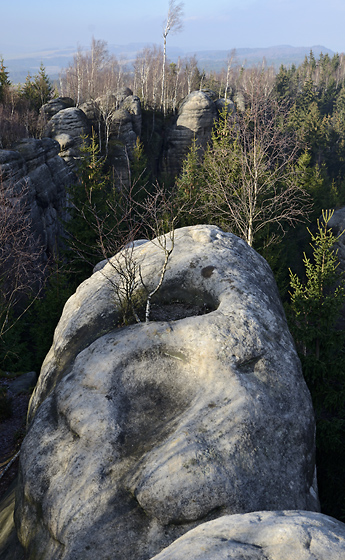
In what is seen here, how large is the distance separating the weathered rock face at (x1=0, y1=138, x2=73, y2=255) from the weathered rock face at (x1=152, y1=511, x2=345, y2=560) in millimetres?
20687

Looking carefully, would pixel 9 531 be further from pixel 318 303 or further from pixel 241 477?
pixel 318 303

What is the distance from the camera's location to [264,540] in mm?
2865

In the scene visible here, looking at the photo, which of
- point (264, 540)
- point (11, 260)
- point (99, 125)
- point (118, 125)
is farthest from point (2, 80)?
point (264, 540)

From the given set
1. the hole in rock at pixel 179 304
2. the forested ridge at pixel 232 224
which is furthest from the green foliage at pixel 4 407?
the hole in rock at pixel 179 304

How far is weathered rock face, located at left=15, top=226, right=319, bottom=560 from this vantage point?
4910 mm

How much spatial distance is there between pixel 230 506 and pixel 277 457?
1031 millimetres

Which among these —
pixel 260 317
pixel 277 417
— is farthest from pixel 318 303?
pixel 277 417

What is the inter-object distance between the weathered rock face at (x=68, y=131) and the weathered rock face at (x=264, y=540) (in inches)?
1186

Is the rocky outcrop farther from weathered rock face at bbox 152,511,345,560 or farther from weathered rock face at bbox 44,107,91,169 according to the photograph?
weathered rock face at bbox 152,511,345,560

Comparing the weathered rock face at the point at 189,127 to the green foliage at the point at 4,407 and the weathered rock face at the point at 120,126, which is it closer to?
the weathered rock face at the point at 120,126

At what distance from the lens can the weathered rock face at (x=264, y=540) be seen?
2.70 m

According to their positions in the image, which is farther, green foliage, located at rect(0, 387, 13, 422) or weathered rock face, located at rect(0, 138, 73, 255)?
weathered rock face, located at rect(0, 138, 73, 255)

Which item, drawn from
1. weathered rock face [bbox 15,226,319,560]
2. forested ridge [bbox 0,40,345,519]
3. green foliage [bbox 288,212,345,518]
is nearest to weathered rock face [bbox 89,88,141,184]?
forested ridge [bbox 0,40,345,519]

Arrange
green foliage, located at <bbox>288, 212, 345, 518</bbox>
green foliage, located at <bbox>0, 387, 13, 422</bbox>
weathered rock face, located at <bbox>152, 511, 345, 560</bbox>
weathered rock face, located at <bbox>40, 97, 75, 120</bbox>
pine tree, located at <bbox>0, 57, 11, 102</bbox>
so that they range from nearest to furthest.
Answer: weathered rock face, located at <bbox>152, 511, 345, 560</bbox>
green foliage, located at <bbox>288, 212, 345, 518</bbox>
green foliage, located at <bbox>0, 387, 13, 422</bbox>
pine tree, located at <bbox>0, 57, 11, 102</bbox>
weathered rock face, located at <bbox>40, 97, 75, 120</bbox>
